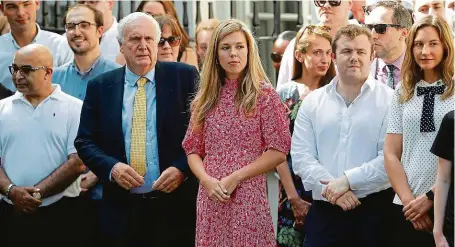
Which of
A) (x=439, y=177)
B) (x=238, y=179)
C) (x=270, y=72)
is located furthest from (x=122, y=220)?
(x=270, y=72)

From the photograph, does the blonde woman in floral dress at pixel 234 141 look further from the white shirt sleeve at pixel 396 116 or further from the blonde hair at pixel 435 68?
the blonde hair at pixel 435 68

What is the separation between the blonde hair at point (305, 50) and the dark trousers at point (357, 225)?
1.29 metres

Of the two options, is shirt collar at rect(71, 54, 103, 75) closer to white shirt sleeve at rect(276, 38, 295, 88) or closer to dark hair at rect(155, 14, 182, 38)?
dark hair at rect(155, 14, 182, 38)

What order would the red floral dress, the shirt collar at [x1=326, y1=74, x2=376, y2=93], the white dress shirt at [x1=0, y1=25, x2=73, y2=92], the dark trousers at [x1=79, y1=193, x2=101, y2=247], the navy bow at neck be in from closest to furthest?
the navy bow at neck, the red floral dress, the shirt collar at [x1=326, y1=74, x2=376, y2=93], the dark trousers at [x1=79, y1=193, x2=101, y2=247], the white dress shirt at [x1=0, y1=25, x2=73, y2=92]

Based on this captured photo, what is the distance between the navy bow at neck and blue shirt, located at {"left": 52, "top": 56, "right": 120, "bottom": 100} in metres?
2.99

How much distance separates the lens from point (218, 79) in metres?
7.16

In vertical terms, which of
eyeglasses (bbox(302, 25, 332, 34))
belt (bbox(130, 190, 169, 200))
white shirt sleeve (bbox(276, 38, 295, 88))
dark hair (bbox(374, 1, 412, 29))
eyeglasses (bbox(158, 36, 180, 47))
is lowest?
belt (bbox(130, 190, 169, 200))

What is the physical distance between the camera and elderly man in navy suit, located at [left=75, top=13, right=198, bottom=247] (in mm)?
7473

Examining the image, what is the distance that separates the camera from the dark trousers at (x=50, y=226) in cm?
811

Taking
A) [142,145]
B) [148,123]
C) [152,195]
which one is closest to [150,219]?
[152,195]

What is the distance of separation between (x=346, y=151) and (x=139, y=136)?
4.64ft

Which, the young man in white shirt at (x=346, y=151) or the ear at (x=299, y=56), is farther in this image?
the ear at (x=299, y=56)

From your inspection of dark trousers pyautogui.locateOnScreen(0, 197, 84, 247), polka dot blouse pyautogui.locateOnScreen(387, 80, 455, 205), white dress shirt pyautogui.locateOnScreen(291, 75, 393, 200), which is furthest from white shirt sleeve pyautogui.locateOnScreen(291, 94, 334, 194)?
dark trousers pyautogui.locateOnScreen(0, 197, 84, 247)

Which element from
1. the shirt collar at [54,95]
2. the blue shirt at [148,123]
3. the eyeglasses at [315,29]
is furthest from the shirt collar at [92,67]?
the eyeglasses at [315,29]
